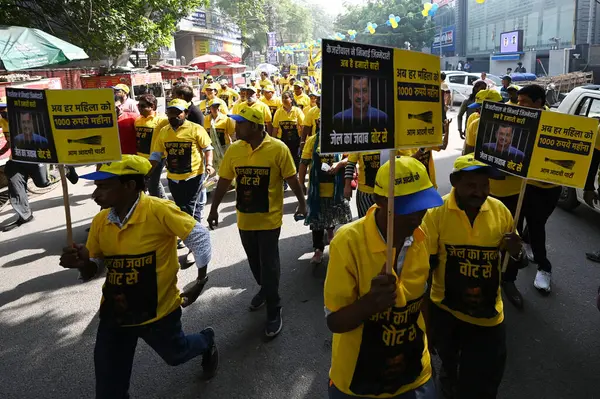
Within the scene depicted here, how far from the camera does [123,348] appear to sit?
278 centimetres

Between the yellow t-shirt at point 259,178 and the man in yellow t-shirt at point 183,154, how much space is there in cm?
167

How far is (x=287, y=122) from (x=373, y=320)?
289 inches

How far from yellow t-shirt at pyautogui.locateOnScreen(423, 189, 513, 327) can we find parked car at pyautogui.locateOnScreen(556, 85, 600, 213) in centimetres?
481

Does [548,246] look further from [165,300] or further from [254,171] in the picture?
[165,300]

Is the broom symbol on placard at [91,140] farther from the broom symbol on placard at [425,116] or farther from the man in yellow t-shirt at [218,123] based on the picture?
the man in yellow t-shirt at [218,123]

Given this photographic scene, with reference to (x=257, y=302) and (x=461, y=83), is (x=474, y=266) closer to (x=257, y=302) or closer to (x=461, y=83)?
(x=257, y=302)

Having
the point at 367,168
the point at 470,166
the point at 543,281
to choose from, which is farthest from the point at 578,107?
the point at 470,166

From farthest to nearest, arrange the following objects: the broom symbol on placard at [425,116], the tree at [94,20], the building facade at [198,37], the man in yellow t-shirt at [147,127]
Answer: the building facade at [198,37], the tree at [94,20], the man in yellow t-shirt at [147,127], the broom symbol on placard at [425,116]

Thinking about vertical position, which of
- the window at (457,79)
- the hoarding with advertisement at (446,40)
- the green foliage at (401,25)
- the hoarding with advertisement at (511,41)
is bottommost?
the window at (457,79)

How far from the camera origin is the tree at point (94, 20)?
50.7 feet

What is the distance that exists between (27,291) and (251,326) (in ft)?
9.14

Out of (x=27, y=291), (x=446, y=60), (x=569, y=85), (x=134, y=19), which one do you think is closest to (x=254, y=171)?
(x=27, y=291)

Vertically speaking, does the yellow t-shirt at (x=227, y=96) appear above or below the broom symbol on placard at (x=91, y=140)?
above

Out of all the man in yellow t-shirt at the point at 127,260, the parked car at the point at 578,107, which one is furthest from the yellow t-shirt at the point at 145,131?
the parked car at the point at 578,107
